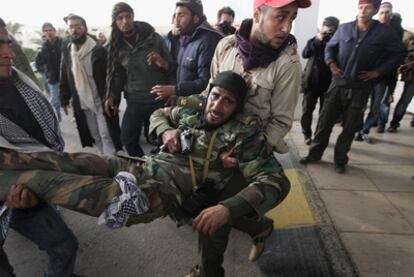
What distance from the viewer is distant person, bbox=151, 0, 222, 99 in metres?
2.66

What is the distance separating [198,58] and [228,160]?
4.32 ft

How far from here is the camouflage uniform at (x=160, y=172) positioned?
1508mm

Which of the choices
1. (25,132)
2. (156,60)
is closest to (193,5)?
(156,60)

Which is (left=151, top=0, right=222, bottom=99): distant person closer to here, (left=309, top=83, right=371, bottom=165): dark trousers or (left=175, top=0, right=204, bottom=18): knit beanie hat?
(left=175, top=0, right=204, bottom=18): knit beanie hat

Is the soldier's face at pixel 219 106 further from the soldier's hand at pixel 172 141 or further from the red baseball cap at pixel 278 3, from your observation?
the red baseball cap at pixel 278 3

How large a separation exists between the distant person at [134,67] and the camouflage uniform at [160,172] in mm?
1123

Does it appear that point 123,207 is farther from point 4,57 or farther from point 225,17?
point 225,17

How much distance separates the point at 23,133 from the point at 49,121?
0.65 feet

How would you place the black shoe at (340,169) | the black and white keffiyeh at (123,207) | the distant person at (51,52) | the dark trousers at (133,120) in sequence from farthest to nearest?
→ the distant person at (51,52)
the black shoe at (340,169)
the dark trousers at (133,120)
the black and white keffiyeh at (123,207)

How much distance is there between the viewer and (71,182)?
1532 millimetres

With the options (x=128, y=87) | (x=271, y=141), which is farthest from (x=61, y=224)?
(x=128, y=87)

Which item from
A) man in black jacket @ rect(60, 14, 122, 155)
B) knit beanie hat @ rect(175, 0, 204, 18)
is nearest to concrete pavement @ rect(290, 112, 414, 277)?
knit beanie hat @ rect(175, 0, 204, 18)

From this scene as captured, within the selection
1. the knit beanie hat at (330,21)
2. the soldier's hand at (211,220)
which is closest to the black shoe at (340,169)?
the knit beanie hat at (330,21)

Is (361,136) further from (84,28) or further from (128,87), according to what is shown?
(84,28)
